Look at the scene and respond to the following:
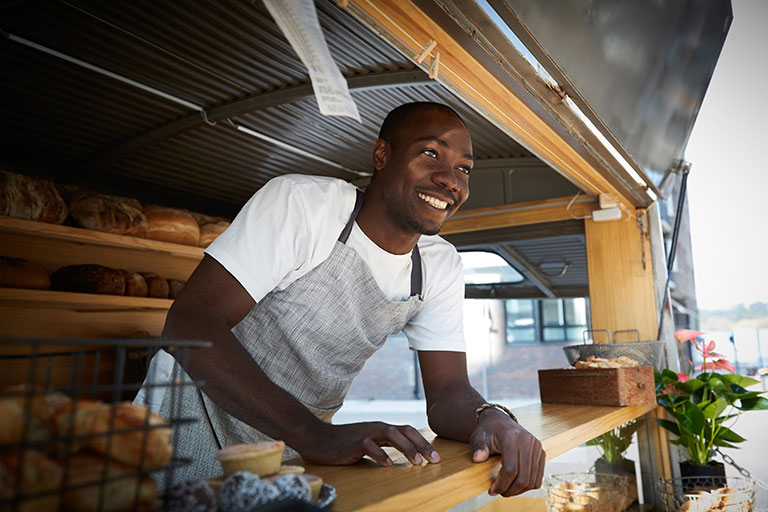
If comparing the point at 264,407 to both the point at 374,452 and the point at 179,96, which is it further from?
the point at 179,96

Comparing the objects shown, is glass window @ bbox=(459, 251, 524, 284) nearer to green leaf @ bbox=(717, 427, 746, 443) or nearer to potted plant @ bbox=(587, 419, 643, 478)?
potted plant @ bbox=(587, 419, 643, 478)

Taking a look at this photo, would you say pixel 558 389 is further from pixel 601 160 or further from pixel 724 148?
pixel 724 148

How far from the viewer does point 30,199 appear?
3025 millimetres

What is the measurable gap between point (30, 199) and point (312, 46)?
8.81 feet

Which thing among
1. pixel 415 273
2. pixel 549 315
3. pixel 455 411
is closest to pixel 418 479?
pixel 455 411

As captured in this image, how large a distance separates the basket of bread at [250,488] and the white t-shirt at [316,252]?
626 mm

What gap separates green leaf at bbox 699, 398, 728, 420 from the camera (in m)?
2.50

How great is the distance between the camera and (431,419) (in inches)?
63.3

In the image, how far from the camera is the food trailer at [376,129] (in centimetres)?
155

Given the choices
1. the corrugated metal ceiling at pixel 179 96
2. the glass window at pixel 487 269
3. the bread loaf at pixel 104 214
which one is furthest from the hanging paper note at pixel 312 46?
the glass window at pixel 487 269

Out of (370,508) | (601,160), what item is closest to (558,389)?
(601,160)

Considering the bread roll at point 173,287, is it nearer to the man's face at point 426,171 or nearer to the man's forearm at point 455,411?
the man's face at point 426,171

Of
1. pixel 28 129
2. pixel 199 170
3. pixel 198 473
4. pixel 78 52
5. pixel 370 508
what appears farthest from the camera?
pixel 199 170

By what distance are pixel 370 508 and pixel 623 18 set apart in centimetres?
184
